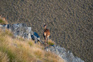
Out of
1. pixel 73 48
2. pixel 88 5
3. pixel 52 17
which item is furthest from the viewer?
pixel 88 5

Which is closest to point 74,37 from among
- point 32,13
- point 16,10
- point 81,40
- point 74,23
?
point 81,40

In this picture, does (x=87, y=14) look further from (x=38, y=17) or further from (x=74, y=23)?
(x=38, y=17)

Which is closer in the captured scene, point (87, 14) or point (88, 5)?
point (87, 14)

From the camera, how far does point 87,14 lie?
79.2ft

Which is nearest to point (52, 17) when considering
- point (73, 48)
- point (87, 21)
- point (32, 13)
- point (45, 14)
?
point (45, 14)

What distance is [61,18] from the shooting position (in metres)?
23.0

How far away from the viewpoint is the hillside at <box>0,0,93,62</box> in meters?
16.3

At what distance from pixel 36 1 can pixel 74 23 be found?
11.3 m

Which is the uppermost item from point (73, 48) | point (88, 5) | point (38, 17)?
point (88, 5)

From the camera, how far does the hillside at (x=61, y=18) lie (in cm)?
1634

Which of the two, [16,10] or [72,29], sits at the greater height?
[16,10]

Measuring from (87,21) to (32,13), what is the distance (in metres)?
11.5

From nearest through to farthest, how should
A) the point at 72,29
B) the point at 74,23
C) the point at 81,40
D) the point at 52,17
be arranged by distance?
the point at 81,40 < the point at 72,29 < the point at 74,23 < the point at 52,17

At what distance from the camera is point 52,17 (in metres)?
23.2
